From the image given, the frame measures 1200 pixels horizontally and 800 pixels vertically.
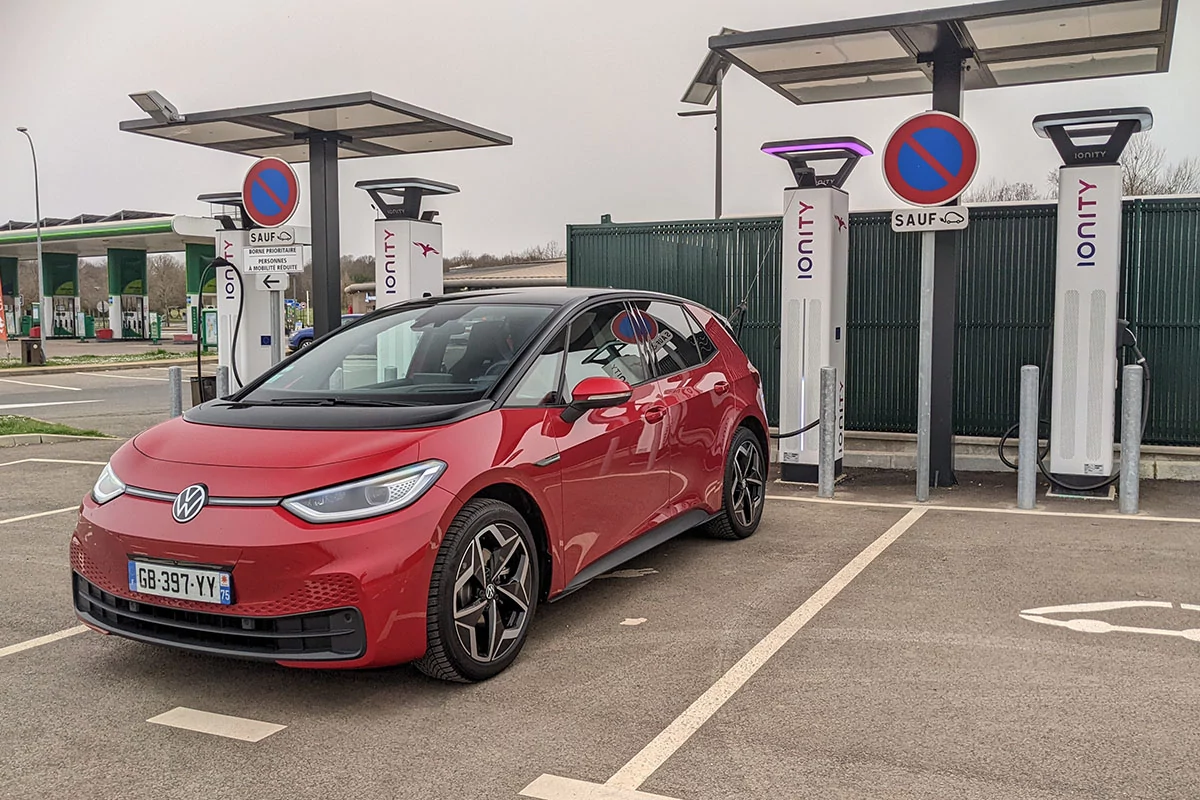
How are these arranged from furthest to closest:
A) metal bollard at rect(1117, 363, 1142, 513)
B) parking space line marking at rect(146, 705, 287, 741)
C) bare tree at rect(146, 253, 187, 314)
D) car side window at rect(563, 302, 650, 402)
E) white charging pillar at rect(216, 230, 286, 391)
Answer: bare tree at rect(146, 253, 187, 314) < white charging pillar at rect(216, 230, 286, 391) < metal bollard at rect(1117, 363, 1142, 513) < car side window at rect(563, 302, 650, 402) < parking space line marking at rect(146, 705, 287, 741)

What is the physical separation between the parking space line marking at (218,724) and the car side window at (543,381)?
5.38ft

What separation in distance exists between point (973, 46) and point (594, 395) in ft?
17.7

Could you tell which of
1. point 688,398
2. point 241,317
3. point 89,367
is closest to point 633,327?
point 688,398

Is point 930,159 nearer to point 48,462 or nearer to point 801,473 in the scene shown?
point 801,473

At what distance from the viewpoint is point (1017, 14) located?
752 cm

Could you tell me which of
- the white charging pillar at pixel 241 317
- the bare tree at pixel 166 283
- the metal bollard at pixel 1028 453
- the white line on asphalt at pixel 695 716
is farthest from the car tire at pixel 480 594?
the bare tree at pixel 166 283

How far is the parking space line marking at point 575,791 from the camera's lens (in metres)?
3.25

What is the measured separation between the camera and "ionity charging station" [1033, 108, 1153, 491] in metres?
8.10

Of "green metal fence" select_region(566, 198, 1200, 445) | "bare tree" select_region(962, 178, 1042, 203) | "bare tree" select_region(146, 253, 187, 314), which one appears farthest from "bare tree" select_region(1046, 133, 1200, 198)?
"bare tree" select_region(146, 253, 187, 314)

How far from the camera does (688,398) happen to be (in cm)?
604

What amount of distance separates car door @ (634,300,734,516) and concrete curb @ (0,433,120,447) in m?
8.60

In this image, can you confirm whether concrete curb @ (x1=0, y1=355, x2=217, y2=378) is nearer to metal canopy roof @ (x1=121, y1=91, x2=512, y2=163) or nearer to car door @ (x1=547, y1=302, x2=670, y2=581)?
metal canopy roof @ (x1=121, y1=91, x2=512, y2=163)

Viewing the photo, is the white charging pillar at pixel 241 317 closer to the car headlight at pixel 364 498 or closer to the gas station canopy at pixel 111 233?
the car headlight at pixel 364 498

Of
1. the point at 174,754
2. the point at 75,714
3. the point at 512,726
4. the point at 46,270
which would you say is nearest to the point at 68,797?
the point at 174,754
